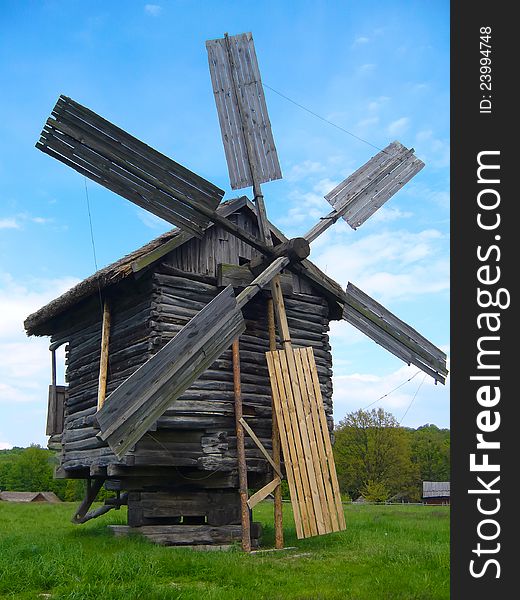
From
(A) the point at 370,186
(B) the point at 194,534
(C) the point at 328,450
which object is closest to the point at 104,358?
(B) the point at 194,534

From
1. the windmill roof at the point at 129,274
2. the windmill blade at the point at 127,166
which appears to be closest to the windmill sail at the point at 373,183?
the windmill roof at the point at 129,274

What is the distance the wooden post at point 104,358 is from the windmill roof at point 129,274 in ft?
1.51

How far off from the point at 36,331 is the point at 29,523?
643 cm

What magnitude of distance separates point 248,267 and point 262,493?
394 centimetres

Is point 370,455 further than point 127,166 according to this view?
Yes

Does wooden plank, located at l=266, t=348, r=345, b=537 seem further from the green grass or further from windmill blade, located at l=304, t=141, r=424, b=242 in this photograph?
windmill blade, located at l=304, t=141, r=424, b=242

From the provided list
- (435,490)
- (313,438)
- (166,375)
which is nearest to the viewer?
(166,375)

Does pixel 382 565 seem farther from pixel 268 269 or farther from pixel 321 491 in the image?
pixel 268 269

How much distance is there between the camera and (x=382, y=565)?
893 cm

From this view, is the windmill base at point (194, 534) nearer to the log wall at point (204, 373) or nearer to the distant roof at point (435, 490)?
the log wall at point (204, 373)

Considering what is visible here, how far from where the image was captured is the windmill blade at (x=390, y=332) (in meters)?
13.3

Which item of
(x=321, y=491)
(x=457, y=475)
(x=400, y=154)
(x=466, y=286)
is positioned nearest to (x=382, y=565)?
(x=321, y=491)

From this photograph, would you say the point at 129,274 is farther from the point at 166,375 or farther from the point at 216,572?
the point at 216,572

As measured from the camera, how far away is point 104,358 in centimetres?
1171
